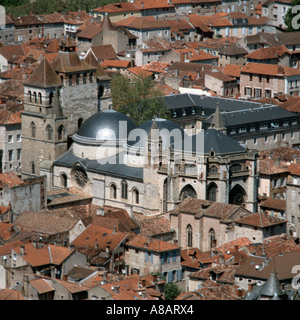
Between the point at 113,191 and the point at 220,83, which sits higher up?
the point at 220,83

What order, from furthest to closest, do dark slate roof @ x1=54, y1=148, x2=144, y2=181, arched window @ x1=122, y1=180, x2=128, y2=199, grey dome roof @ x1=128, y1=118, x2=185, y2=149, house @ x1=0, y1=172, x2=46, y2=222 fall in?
arched window @ x1=122, y1=180, x2=128, y2=199 < dark slate roof @ x1=54, y1=148, x2=144, y2=181 < grey dome roof @ x1=128, y1=118, x2=185, y2=149 < house @ x1=0, y1=172, x2=46, y2=222

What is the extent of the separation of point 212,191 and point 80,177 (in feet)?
45.4

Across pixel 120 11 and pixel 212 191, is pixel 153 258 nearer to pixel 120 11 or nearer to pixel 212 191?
pixel 212 191

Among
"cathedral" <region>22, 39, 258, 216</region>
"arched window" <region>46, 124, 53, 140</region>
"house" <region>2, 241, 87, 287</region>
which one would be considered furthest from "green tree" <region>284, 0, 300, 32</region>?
"house" <region>2, 241, 87, 287</region>

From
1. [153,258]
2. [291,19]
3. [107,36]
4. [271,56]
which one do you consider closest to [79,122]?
[153,258]

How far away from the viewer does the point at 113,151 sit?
108750 millimetres

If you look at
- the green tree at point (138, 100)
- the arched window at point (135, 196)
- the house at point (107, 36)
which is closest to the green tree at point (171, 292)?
the arched window at point (135, 196)

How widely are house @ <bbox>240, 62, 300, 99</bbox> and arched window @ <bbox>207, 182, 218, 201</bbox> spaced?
4830 centimetres

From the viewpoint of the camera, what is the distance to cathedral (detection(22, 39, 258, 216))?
333 feet

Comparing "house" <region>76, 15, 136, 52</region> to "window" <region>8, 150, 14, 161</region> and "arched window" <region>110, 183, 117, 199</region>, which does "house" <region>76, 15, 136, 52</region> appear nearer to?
"window" <region>8, 150, 14, 161</region>

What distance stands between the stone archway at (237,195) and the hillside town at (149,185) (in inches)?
4.1

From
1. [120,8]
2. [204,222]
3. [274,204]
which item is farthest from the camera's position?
[120,8]
